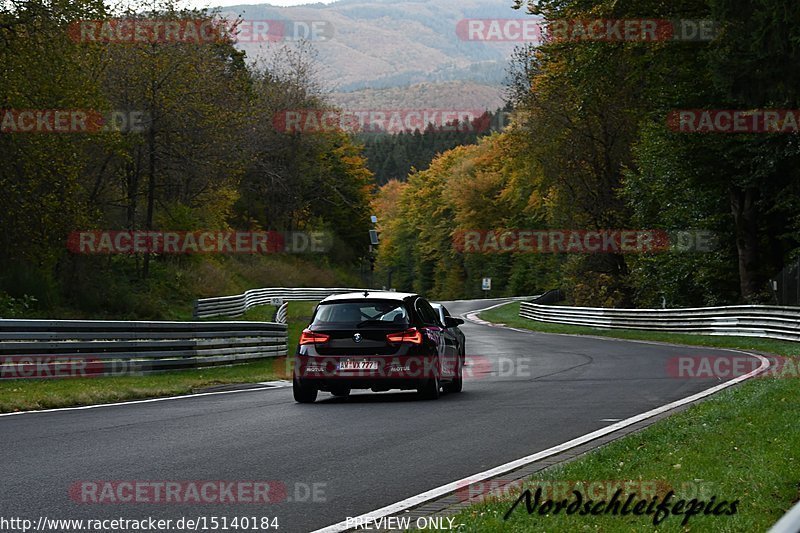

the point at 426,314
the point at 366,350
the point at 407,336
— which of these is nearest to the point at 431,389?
the point at 407,336

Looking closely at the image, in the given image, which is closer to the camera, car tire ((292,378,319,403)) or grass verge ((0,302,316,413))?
grass verge ((0,302,316,413))

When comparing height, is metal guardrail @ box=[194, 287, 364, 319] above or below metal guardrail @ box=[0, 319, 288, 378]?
below

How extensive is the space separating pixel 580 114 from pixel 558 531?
40421 mm

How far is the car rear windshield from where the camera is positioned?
51.2 feet

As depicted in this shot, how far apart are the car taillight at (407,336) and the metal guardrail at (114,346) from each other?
20.4ft

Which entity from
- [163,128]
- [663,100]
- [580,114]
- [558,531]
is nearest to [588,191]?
[580,114]

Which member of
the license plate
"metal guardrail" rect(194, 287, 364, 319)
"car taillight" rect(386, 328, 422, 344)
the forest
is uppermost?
the forest

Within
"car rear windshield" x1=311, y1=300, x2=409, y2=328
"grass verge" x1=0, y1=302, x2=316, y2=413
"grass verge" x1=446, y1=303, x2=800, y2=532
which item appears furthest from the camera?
"car rear windshield" x1=311, y1=300, x2=409, y2=328

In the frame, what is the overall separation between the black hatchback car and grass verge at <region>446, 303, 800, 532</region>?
4.03 m

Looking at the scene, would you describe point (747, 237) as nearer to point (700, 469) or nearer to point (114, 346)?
point (114, 346)

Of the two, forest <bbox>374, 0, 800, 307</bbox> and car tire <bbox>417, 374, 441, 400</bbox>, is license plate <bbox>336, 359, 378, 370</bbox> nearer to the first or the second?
car tire <bbox>417, 374, 441, 400</bbox>

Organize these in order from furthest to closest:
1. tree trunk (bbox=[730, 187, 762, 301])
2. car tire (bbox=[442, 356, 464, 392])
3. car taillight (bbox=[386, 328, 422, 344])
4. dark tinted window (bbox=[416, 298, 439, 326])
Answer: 1. tree trunk (bbox=[730, 187, 762, 301])
2. car tire (bbox=[442, 356, 464, 392])
3. dark tinted window (bbox=[416, 298, 439, 326])
4. car taillight (bbox=[386, 328, 422, 344])

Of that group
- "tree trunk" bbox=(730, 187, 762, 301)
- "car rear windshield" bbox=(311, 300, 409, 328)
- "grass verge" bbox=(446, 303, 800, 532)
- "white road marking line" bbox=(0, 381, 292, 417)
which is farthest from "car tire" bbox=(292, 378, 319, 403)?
"tree trunk" bbox=(730, 187, 762, 301)

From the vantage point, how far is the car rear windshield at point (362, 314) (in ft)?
51.2
